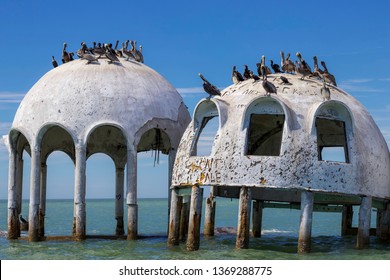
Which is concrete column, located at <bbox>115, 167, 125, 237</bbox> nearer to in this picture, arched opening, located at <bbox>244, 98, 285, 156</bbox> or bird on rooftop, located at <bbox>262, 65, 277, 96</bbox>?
arched opening, located at <bbox>244, 98, 285, 156</bbox>

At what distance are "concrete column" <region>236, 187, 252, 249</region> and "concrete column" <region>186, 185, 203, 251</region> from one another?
1725 millimetres

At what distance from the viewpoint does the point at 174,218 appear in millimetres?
33375

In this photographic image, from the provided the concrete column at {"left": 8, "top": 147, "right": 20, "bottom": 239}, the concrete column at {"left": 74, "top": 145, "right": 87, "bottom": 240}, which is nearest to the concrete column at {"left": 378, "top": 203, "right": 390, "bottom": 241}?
the concrete column at {"left": 74, "top": 145, "right": 87, "bottom": 240}

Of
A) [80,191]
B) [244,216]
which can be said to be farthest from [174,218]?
[80,191]

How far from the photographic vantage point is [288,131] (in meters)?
30.2

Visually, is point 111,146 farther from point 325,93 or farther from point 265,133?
point 325,93

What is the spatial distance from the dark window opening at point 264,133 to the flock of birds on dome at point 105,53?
658 cm

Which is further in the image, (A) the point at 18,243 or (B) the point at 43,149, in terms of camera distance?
(B) the point at 43,149

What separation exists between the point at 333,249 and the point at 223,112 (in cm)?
755

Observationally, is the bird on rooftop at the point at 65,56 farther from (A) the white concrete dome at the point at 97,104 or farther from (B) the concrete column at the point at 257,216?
(B) the concrete column at the point at 257,216

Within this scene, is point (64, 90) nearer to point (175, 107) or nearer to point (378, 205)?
point (175, 107)

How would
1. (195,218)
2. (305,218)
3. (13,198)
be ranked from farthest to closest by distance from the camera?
1. (13,198)
2. (195,218)
3. (305,218)

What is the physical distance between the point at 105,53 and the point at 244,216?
42.5 ft
